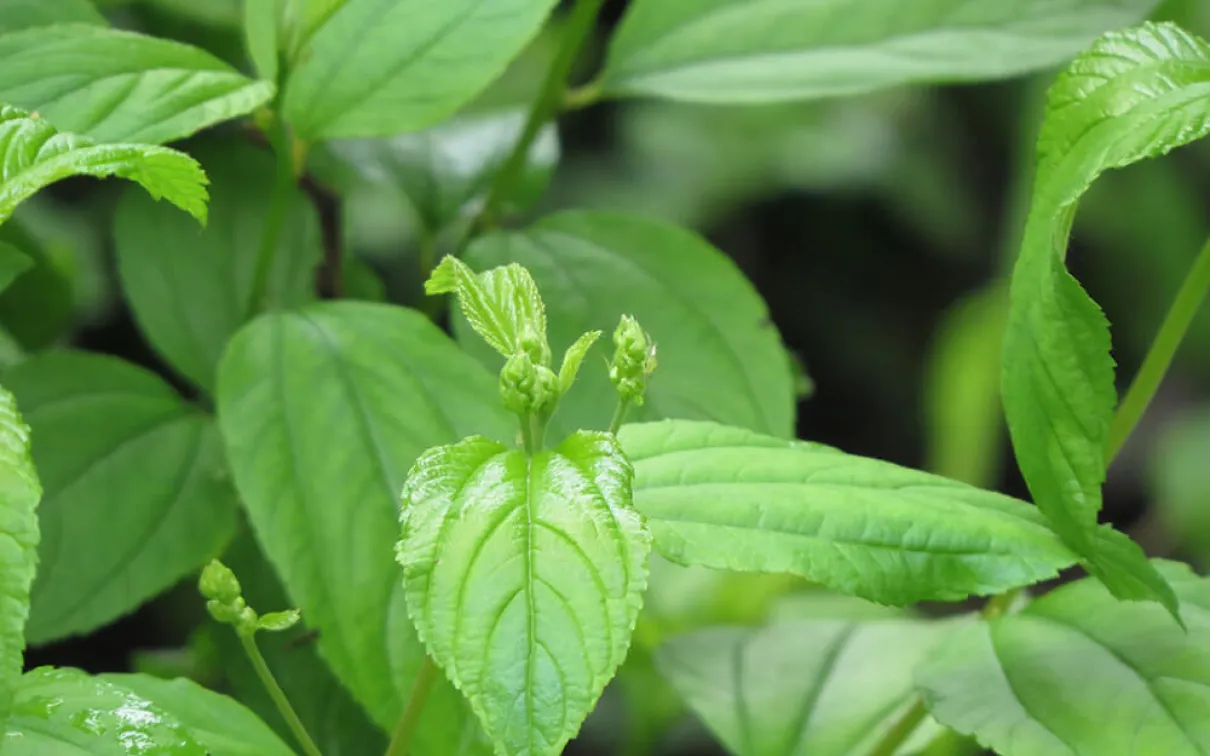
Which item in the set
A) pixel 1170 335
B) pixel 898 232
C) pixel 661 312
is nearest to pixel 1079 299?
pixel 1170 335

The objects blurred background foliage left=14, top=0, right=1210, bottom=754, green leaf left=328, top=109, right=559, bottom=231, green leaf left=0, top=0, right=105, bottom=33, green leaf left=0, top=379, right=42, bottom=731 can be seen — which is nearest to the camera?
green leaf left=0, top=379, right=42, bottom=731

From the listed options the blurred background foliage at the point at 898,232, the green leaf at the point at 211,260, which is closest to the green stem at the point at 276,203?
the green leaf at the point at 211,260

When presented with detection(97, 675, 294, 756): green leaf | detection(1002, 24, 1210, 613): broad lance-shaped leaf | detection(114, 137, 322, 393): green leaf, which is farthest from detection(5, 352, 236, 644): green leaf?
detection(1002, 24, 1210, 613): broad lance-shaped leaf

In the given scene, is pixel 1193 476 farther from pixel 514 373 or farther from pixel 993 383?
pixel 514 373

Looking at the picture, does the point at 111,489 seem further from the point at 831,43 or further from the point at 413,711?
the point at 831,43

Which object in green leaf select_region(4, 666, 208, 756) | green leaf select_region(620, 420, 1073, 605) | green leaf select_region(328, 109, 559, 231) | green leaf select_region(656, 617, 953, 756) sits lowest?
green leaf select_region(656, 617, 953, 756)

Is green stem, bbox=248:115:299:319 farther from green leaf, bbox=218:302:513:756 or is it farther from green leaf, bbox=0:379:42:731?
green leaf, bbox=0:379:42:731
